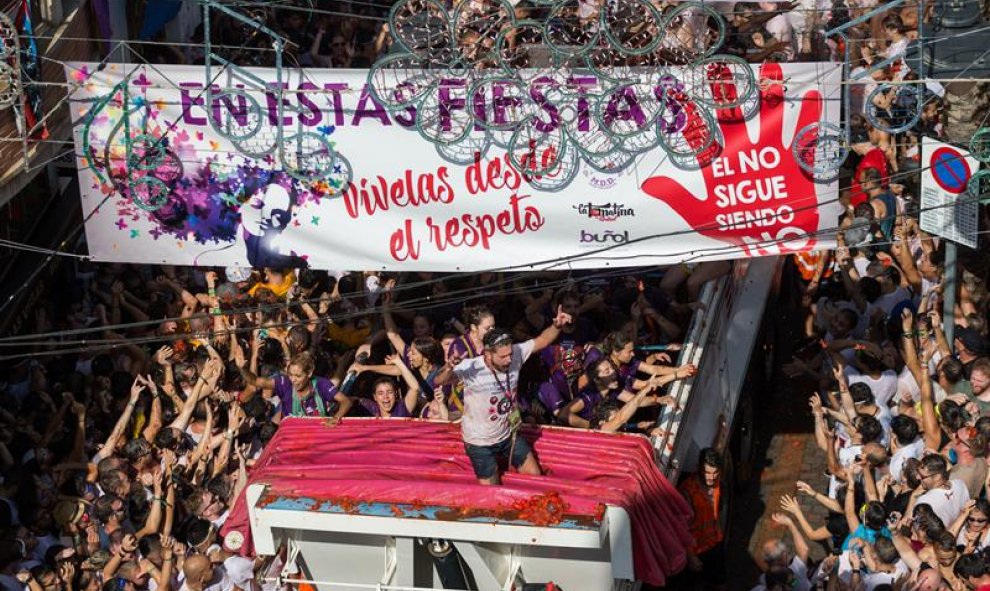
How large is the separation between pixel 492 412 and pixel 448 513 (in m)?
1.18

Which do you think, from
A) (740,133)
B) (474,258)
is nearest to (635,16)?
(740,133)

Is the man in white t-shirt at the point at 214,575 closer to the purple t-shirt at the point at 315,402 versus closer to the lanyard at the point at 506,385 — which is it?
the purple t-shirt at the point at 315,402

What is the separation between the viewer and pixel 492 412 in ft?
39.4

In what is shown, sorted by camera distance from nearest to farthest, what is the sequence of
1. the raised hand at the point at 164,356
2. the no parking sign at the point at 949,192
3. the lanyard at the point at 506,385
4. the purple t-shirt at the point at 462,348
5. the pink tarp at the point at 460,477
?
1. the pink tarp at the point at 460,477
2. the lanyard at the point at 506,385
3. the purple t-shirt at the point at 462,348
4. the no parking sign at the point at 949,192
5. the raised hand at the point at 164,356

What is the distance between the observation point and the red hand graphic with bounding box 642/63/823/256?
13.5m

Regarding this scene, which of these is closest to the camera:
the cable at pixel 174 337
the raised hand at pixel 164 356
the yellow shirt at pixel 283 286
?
the cable at pixel 174 337

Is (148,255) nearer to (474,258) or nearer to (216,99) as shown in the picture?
(216,99)

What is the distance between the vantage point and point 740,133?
13578 millimetres

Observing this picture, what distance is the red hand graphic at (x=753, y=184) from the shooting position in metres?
13.5

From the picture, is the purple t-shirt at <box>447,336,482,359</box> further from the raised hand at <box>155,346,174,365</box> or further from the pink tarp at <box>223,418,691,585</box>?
the raised hand at <box>155,346,174,365</box>

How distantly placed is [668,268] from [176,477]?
4463 mm

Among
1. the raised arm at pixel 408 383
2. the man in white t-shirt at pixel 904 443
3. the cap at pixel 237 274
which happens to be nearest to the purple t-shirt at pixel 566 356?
the raised arm at pixel 408 383

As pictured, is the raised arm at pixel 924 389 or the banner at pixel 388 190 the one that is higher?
the banner at pixel 388 190

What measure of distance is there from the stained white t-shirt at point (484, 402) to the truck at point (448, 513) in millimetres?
302
